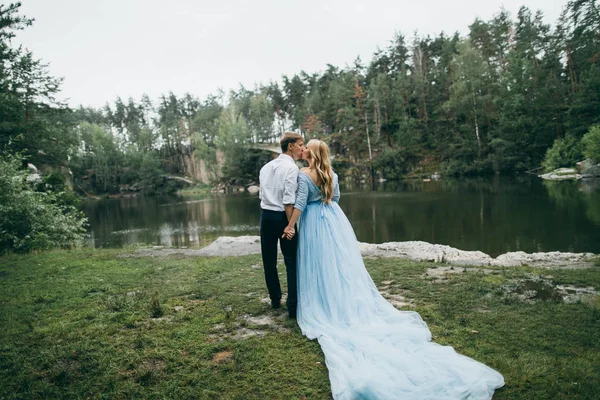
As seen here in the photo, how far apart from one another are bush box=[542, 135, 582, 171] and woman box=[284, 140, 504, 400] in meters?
40.5

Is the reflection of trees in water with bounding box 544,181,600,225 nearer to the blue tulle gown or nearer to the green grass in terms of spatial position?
the green grass

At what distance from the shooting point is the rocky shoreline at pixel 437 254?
805cm

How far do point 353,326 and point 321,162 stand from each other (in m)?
2.00

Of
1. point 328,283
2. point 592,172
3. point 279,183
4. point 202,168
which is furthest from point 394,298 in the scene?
point 202,168

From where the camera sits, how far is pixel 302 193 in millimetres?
4652

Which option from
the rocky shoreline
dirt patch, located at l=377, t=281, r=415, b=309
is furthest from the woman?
the rocky shoreline

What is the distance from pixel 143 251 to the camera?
1170 cm

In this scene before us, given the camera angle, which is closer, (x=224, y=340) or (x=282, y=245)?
(x=224, y=340)

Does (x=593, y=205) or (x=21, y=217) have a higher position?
(x=21, y=217)

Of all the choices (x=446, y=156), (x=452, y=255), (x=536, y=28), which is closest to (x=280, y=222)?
(x=452, y=255)

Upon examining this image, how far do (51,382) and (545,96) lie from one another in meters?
48.6

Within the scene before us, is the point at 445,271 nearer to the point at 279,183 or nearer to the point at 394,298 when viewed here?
the point at 394,298

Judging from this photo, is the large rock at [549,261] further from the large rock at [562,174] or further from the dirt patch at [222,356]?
the large rock at [562,174]

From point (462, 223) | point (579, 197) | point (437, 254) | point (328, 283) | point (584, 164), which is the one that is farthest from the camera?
point (584, 164)
